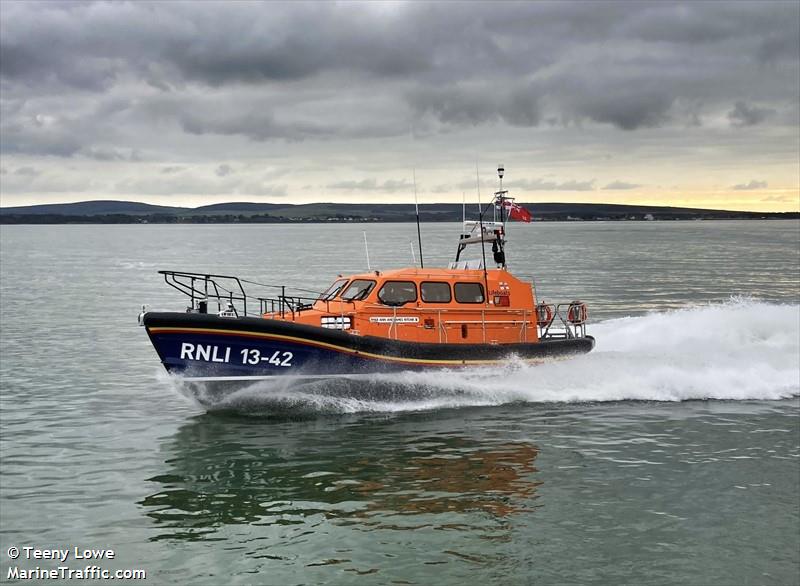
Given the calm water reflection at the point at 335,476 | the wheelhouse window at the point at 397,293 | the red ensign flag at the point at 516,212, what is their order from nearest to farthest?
1. the calm water reflection at the point at 335,476
2. the wheelhouse window at the point at 397,293
3. the red ensign flag at the point at 516,212

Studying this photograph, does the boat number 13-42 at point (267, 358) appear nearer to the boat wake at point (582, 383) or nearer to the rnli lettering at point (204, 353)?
the rnli lettering at point (204, 353)

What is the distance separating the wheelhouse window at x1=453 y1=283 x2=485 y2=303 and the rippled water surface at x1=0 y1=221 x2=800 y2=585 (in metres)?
1.47

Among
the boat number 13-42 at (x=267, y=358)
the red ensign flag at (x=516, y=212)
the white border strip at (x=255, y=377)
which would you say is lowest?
the white border strip at (x=255, y=377)

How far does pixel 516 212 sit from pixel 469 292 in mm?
1896

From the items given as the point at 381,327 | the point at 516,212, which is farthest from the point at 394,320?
the point at 516,212

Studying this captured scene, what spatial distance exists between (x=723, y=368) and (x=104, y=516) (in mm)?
12389

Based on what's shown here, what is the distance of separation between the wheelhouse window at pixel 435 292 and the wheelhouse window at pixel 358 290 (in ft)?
3.23

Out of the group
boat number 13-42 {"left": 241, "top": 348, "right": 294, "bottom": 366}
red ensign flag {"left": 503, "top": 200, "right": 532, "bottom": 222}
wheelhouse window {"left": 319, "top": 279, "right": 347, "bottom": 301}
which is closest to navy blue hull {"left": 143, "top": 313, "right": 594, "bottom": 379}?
boat number 13-42 {"left": 241, "top": 348, "right": 294, "bottom": 366}

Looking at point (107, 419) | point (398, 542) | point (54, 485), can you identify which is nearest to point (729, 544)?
point (398, 542)

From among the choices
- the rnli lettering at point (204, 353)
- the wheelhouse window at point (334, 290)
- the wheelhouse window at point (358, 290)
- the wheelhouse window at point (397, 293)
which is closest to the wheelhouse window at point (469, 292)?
the wheelhouse window at point (397, 293)

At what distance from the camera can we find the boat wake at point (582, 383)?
A: 13492 mm

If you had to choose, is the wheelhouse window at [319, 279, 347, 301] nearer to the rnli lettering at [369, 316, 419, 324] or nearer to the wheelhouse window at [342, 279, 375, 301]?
the wheelhouse window at [342, 279, 375, 301]

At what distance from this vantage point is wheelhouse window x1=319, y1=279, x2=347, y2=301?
14906 mm

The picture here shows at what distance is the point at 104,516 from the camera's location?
883cm
